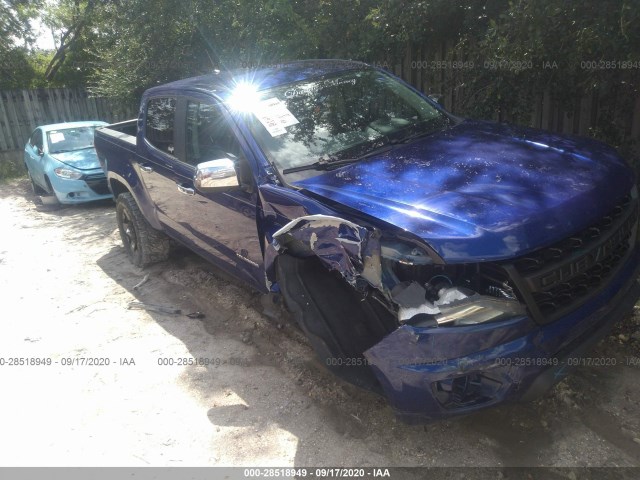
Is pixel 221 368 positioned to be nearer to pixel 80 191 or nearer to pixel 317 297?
pixel 317 297

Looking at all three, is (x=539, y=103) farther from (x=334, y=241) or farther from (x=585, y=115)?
(x=334, y=241)

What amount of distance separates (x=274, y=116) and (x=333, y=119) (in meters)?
0.42

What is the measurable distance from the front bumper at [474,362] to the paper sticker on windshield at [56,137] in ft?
29.0

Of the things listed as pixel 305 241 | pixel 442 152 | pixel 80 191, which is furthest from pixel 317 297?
pixel 80 191

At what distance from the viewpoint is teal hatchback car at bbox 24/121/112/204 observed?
852cm

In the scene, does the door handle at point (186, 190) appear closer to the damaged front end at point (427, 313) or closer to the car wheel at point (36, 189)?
the damaged front end at point (427, 313)

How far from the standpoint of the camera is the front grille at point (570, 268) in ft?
7.70

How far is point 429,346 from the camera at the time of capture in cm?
233

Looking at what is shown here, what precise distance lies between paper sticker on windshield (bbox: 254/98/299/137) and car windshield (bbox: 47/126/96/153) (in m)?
6.84

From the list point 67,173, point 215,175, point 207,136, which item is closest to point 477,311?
point 215,175

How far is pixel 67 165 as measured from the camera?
8.62 meters

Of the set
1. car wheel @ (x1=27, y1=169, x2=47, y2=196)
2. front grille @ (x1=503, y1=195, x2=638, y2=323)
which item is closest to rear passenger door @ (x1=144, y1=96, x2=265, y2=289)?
front grille @ (x1=503, y1=195, x2=638, y2=323)

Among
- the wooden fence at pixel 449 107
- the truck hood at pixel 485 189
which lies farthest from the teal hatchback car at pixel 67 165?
the truck hood at pixel 485 189

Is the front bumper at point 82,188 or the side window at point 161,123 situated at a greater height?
the side window at point 161,123
